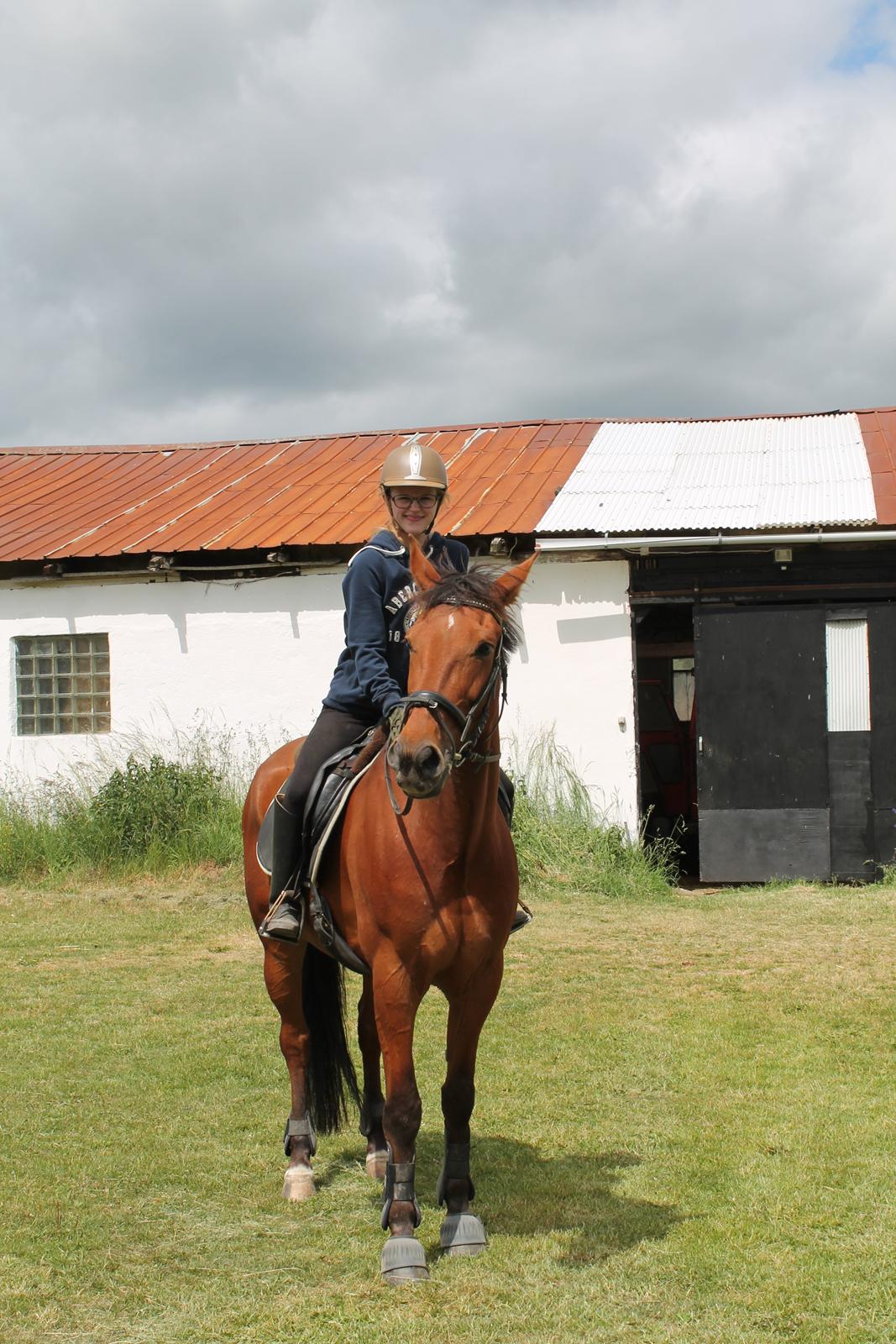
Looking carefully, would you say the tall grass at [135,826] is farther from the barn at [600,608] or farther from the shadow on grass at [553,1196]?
the shadow on grass at [553,1196]

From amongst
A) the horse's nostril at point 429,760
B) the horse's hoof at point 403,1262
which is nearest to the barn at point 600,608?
the horse's hoof at point 403,1262

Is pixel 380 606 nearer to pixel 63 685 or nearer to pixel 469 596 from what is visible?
pixel 469 596

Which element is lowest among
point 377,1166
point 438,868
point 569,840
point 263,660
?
point 377,1166

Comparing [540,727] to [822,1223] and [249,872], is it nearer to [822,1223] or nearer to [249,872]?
[249,872]

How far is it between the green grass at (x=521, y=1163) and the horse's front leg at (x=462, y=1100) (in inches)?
4.5

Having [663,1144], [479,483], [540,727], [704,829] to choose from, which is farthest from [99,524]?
[663,1144]

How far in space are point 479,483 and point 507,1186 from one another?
11.2 m

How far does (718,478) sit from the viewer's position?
14.1 meters

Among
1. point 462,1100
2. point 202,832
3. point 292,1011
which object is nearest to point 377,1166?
point 292,1011

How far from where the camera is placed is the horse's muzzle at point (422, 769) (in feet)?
11.3

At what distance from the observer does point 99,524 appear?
15.6 meters

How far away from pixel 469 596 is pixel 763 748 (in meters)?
9.20

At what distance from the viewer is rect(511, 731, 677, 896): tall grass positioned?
11938 millimetres

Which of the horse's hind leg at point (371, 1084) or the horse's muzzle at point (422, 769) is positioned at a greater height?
the horse's muzzle at point (422, 769)
